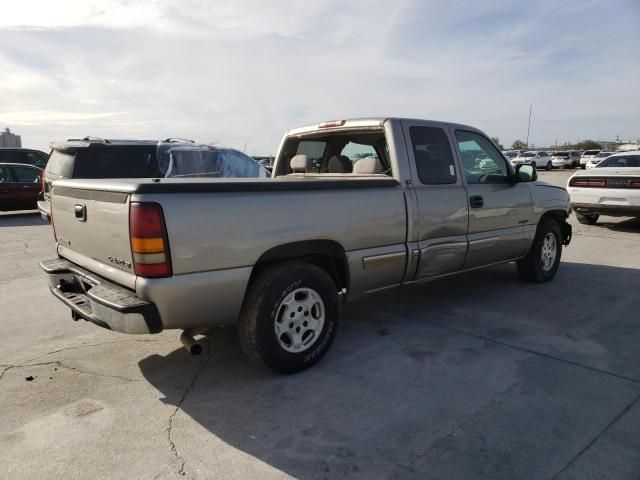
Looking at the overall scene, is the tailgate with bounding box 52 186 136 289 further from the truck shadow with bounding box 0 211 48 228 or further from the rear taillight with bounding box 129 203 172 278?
the truck shadow with bounding box 0 211 48 228

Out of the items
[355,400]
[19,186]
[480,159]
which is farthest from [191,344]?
[19,186]

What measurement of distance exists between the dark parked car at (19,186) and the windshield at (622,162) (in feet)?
46.8

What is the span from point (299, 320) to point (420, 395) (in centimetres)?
97

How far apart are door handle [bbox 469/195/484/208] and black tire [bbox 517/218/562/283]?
1.38 m

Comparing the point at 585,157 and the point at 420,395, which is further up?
the point at 585,157

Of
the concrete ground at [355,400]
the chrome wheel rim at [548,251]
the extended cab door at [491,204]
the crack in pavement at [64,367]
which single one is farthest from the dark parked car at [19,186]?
the chrome wheel rim at [548,251]

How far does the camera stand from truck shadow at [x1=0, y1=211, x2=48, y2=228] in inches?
449

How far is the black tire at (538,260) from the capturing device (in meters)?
5.70

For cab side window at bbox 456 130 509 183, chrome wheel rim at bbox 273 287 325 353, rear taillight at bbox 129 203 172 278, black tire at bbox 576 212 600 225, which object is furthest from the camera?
black tire at bbox 576 212 600 225

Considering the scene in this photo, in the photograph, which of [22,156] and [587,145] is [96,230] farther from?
[587,145]

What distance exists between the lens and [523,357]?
3689 millimetres

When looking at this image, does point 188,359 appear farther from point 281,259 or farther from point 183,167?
point 183,167

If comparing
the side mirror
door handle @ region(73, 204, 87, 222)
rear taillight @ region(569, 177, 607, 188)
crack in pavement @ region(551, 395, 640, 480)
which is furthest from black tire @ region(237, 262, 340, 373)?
rear taillight @ region(569, 177, 607, 188)

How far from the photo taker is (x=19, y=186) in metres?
12.6
